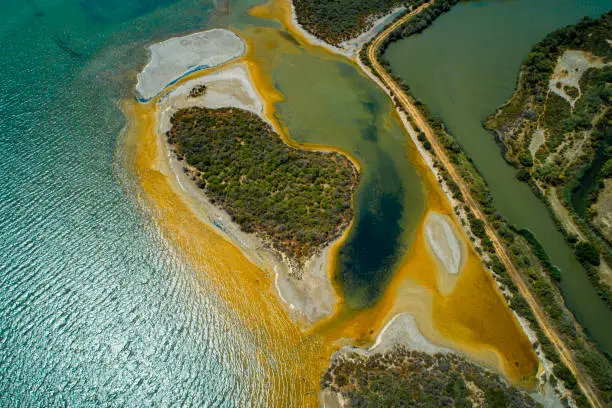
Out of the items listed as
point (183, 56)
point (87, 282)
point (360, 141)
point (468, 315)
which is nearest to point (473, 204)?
point (468, 315)

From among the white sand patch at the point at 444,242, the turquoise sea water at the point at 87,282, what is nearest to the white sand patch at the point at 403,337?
the white sand patch at the point at 444,242

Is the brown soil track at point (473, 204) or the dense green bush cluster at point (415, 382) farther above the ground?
the brown soil track at point (473, 204)

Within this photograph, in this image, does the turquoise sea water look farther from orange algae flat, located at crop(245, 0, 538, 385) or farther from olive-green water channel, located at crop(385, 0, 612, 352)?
olive-green water channel, located at crop(385, 0, 612, 352)

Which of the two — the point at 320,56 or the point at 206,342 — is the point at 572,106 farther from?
the point at 206,342

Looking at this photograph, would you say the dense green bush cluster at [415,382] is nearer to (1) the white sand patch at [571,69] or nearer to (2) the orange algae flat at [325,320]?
(2) the orange algae flat at [325,320]

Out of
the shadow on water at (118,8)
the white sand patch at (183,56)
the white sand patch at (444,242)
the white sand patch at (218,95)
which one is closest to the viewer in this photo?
the white sand patch at (444,242)

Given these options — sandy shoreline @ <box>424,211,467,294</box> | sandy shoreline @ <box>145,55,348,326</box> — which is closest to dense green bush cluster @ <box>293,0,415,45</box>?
sandy shoreline @ <box>145,55,348,326</box>
